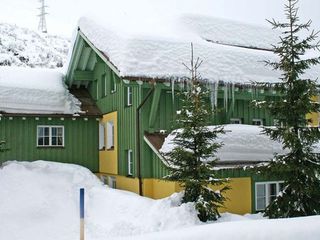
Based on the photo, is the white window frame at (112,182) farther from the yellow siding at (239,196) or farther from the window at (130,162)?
the yellow siding at (239,196)

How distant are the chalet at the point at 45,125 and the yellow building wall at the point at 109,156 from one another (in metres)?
0.42

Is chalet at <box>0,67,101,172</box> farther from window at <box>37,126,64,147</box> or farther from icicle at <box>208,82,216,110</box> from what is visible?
icicle at <box>208,82,216,110</box>

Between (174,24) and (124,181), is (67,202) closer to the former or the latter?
(124,181)

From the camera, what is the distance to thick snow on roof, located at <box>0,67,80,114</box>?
1880 cm

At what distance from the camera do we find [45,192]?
14.5m

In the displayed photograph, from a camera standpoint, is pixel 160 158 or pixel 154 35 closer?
pixel 160 158

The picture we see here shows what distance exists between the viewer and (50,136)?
19000 millimetres

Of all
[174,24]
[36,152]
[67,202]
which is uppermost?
[174,24]

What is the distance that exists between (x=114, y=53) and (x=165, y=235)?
9411 mm

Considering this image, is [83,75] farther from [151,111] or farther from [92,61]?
[151,111]

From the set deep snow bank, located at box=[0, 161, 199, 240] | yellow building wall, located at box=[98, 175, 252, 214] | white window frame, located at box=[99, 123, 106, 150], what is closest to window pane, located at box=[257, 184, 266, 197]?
yellow building wall, located at box=[98, 175, 252, 214]

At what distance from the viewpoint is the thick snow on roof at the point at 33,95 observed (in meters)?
18.8

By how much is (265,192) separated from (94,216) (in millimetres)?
5871

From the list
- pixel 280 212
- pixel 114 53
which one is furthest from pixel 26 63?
pixel 280 212
